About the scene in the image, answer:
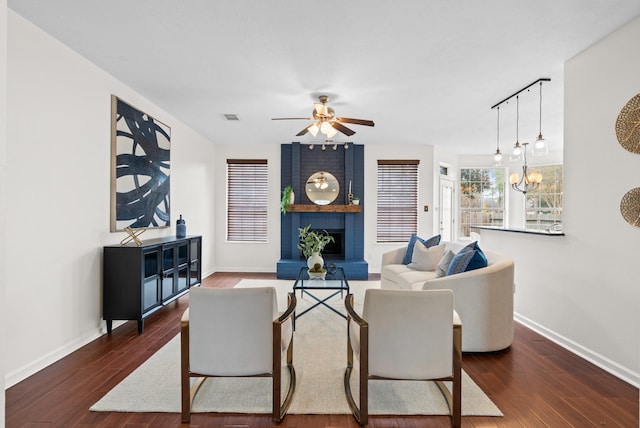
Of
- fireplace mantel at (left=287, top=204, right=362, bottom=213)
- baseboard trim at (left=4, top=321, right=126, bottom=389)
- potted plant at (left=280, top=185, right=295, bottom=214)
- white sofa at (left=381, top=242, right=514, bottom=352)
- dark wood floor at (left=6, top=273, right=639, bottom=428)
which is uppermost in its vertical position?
potted plant at (left=280, top=185, right=295, bottom=214)

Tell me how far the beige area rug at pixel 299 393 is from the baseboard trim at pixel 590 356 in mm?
1132

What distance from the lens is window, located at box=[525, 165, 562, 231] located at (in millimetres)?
7285

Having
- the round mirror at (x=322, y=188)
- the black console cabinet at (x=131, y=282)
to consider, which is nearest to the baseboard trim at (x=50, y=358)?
the black console cabinet at (x=131, y=282)

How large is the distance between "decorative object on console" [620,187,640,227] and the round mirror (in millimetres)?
4620

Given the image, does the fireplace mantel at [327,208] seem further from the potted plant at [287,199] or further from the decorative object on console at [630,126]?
the decorative object on console at [630,126]

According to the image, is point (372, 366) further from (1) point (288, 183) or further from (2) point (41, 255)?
(1) point (288, 183)

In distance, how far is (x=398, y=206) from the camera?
700 cm

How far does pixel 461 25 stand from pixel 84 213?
11.5 ft

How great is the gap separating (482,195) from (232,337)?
7.38 m

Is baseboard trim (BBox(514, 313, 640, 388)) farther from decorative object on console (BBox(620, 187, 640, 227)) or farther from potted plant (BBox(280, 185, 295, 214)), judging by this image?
potted plant (BBox(280, 185, 295, 214))

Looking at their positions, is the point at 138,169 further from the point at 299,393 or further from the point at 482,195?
the point at 482,195

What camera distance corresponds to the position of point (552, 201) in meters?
7.35

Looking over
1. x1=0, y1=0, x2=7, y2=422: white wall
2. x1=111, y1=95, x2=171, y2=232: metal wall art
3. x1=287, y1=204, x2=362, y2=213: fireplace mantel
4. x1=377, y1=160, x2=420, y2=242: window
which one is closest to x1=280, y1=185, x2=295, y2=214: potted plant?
x1=287, y1=204, x2=362, y2=213: fireplace mantel

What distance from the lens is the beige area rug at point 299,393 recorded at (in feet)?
6.92
